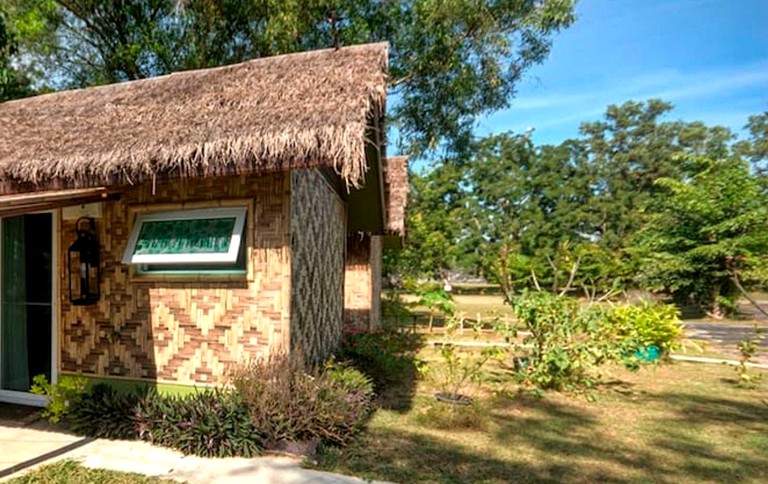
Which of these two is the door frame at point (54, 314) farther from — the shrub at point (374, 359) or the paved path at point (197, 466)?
the shrub at point (374, 359)

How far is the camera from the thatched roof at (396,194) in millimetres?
10907

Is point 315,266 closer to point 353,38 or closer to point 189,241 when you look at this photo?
point 189,241

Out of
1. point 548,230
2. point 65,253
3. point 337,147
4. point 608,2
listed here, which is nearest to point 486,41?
point 608,2

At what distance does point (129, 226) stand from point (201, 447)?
10.2ft

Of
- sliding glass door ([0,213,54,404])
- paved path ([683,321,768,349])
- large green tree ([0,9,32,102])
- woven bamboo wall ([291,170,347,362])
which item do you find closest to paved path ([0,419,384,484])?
sliding glass door ([0,213,54,404])

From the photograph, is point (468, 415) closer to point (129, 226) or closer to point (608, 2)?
point (129, 226)

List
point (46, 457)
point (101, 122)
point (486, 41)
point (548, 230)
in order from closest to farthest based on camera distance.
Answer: point (46, 457) < point (101, 122) < point (486, 41) < point (548, 230)

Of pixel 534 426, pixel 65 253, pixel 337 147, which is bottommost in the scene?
pixel 534 426

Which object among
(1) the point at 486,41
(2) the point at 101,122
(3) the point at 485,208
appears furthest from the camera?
(3) the point at 485,208

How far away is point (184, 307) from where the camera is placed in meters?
5.54

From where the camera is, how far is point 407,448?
4.88m

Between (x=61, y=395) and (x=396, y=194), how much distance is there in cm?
867

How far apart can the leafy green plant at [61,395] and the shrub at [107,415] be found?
15cm

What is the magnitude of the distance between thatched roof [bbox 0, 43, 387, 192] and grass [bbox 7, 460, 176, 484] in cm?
306
